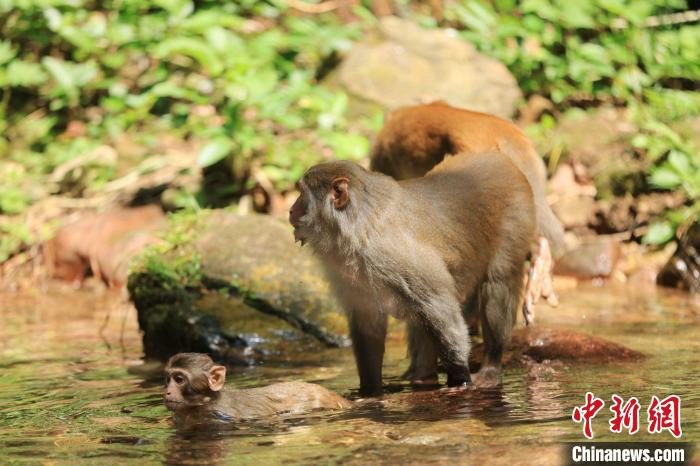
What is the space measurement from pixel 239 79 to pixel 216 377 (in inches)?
284

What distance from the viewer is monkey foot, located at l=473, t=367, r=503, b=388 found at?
23.5 feet

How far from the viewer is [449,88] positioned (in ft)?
44.5

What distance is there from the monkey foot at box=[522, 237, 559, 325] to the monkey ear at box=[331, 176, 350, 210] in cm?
191

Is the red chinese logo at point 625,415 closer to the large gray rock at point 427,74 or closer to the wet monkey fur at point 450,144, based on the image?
the wet monkey fur at point 450,144

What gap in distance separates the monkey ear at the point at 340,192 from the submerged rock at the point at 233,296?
8.13 ft

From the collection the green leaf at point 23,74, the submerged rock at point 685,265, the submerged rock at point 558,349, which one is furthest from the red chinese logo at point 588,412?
the green leaf at point 23,74

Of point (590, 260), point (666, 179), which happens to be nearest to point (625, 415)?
point (590, 260)

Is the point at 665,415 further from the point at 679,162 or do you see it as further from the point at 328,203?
the point at 679,162

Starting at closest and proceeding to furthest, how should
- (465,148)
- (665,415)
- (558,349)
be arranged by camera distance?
(665,415) < (558,349) < (465,148)

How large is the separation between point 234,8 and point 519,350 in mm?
8999

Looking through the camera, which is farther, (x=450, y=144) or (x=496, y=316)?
(x=450, y=144)

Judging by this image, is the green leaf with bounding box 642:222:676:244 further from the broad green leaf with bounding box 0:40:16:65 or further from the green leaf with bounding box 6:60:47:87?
the broad green leaf with bounding box 0:40:16:65

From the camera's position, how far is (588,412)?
584 cm

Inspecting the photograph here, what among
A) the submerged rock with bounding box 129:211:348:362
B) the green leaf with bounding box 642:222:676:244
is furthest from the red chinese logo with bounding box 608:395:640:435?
the green leaf with bounding box 642:222:676:244
